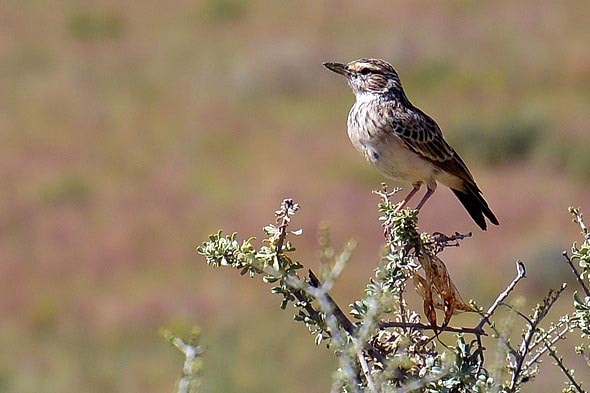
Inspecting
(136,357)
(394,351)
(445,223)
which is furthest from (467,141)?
(394,351)

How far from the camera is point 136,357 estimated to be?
1678cm

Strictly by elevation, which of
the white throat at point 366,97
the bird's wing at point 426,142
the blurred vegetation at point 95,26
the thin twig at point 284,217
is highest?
the blurred vegetation at point 95,26

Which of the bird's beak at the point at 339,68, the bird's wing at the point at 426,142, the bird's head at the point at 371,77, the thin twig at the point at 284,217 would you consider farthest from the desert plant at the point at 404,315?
the bird's head at the point at 371,77

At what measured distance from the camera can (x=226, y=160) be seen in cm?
2414

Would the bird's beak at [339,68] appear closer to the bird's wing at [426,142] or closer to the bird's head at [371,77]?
the bird's head at [371,77]

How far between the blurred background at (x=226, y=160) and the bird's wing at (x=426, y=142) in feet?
26.5

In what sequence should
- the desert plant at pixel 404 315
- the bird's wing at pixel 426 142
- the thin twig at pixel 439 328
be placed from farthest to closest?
the bird's wing at pixel 426 142
the thin twig at pixel 439 328
the desert plant at pixel 404 315

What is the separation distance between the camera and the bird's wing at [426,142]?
6449 millimetres

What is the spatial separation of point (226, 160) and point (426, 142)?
17.7 metres

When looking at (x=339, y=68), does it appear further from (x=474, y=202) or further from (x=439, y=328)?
(x=439, y=328)

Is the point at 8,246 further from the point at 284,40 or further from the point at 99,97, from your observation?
the point at 284,40

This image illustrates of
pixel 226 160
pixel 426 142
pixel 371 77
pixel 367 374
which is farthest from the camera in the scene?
pixel 226 160

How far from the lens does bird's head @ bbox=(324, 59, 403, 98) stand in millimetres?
6770

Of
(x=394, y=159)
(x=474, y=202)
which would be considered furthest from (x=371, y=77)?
(x=474, y=202)
